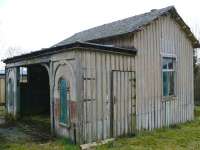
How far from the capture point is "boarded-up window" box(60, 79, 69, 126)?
9227mm

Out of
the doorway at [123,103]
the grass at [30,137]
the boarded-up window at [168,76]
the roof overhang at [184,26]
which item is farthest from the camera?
the roof overhang at [184,26]

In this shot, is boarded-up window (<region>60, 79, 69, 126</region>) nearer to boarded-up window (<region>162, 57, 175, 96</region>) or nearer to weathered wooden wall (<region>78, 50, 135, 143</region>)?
weathered wooden wall (<region>78, 50, 135, 143</region>)

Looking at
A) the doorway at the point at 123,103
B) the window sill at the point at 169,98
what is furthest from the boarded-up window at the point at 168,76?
the doorway at the point at 123,103

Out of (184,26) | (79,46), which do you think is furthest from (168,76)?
(79,46)

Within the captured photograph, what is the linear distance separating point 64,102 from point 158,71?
4.50 m

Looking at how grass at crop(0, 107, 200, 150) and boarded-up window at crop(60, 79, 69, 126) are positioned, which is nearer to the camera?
grass at crop(0, 107, 200, 150)

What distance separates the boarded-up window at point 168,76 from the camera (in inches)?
490

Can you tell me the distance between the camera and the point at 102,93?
9.37 m

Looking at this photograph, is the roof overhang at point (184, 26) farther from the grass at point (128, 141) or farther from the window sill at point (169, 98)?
the grass at point (128, 141)

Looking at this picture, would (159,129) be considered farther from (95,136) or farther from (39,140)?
(39,140)

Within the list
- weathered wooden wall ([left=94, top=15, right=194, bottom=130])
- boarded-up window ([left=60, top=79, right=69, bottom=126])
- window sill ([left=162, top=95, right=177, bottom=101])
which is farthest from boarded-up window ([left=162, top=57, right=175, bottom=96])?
boarded-up window ([left=60, top=79, right=69, bottom=126])

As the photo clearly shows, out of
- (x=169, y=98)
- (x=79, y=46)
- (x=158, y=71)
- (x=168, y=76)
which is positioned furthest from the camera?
(x=168, y=76)

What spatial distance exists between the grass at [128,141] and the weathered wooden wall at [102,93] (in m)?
0.53

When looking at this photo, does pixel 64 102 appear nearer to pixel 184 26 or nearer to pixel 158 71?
pixel 158 71
